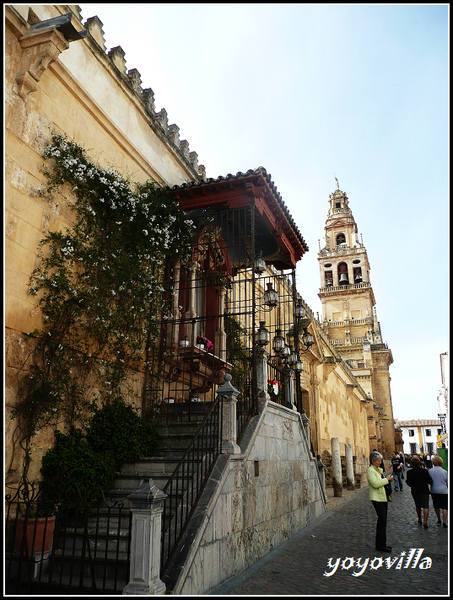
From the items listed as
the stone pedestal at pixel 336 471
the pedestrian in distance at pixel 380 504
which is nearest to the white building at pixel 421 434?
the stone pedestal at pixel 336 471

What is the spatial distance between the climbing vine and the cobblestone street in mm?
3227

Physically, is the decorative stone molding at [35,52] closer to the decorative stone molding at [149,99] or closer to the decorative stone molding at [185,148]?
the decorative stone molding at [149,99]

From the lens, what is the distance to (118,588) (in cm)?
436

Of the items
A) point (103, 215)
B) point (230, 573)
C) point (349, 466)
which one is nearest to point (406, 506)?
point (349, 466)

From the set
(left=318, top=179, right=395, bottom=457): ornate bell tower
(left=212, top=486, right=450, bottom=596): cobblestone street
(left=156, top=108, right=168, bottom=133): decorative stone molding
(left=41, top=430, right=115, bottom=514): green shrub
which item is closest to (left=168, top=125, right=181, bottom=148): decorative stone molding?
(left=156, top=108, right=168, bottom=133): decorative stone molding

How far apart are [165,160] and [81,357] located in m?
5.29

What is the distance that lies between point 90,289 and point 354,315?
1774 inches

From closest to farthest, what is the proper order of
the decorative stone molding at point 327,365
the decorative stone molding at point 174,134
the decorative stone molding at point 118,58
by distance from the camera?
the decorative stone molding at point 118,58 < the decorative stone molding at point 174,134 < the decorative stone molding at point 327,365

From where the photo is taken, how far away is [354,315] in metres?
49.1

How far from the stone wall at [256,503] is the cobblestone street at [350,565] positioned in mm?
214

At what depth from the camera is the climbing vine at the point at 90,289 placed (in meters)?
6.09

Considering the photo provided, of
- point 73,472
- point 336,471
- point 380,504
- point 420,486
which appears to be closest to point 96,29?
point 73,472

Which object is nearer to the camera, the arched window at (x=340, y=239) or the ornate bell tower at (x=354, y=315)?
the ornate bell tower at (x=354, y=315)

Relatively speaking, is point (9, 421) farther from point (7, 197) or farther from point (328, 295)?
point (328, 295)
